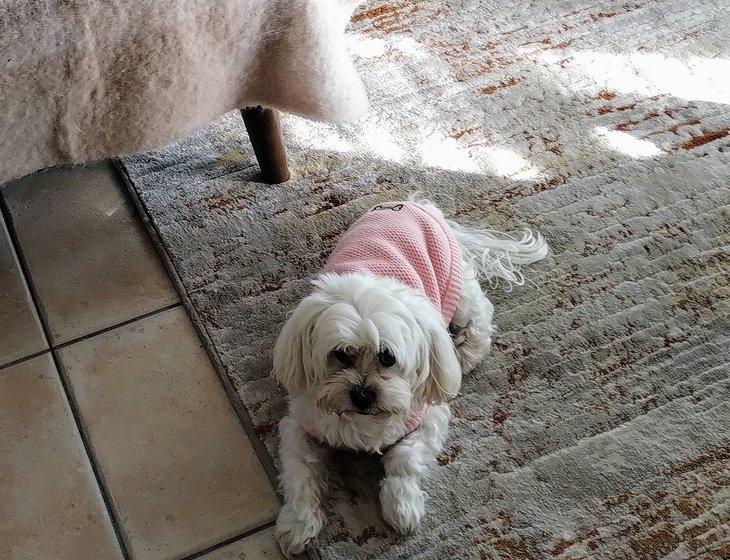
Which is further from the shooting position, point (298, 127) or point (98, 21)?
point (298, 127)

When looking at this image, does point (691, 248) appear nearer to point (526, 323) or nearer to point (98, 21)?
point (526, 323)

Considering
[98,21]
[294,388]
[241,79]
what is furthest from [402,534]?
[98,21]

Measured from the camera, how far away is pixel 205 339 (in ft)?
5.13

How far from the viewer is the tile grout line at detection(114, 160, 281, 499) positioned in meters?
1.40

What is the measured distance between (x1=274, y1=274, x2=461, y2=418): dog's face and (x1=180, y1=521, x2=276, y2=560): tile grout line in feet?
0.80

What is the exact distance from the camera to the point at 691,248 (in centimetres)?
166

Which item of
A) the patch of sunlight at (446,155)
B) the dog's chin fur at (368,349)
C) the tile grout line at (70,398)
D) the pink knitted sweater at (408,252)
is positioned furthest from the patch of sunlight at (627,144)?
the tile grout line at (70,398)

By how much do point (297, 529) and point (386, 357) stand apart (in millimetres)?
327

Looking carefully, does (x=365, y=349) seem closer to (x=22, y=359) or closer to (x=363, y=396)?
(x=363, y=396)

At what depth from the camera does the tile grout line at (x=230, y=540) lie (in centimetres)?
130

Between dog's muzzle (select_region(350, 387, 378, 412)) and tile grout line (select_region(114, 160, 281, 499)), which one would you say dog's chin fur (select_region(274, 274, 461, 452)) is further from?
tile grout line (select_region(114, 160, 281, 499))

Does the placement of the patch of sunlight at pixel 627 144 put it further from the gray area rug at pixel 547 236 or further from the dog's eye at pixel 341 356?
the dog's eye at pixel 341 356

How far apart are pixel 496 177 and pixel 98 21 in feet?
3.05

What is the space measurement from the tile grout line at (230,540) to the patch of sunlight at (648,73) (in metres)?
1.31
